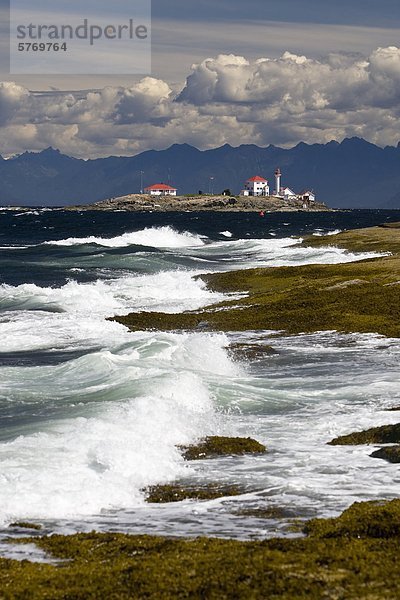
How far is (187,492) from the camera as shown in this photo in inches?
698

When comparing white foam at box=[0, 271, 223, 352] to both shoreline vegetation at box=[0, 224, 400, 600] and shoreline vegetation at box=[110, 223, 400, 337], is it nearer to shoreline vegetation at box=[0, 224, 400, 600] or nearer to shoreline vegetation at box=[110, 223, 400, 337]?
shoreline vegetation at box=[110, 223, 400, 337]

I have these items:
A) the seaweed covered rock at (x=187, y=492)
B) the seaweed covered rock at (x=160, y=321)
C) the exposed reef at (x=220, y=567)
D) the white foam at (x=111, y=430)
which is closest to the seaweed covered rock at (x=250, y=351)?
the white foam at (x=111, y=430)

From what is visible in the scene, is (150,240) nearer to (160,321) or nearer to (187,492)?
(160,321)

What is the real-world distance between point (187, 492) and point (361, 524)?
4255mm

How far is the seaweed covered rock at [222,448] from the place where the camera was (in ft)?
67.6

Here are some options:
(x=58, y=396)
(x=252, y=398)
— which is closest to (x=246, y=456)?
(x=252, y=398)

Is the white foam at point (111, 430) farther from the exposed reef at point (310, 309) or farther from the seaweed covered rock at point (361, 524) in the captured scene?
the exposed reef at point (310, 309)

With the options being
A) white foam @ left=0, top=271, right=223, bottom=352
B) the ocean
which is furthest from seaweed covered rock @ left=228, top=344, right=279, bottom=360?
white foam @ left=0, top=271, right=223, bottom=352

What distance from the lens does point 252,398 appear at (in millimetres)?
26219

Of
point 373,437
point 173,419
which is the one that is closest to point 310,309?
point 173,419

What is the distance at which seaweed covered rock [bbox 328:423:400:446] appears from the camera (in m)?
21.2

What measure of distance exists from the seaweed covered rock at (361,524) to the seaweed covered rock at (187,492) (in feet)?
9.08

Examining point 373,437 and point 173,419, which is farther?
point 173,419

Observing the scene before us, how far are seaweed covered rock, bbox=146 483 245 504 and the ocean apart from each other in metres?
0.26
